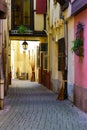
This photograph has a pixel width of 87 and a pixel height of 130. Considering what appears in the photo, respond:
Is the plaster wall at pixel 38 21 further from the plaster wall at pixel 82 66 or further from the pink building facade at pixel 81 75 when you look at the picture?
the plaster wall at pixel 82 66

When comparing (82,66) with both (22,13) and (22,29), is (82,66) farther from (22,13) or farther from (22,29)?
(22,13)

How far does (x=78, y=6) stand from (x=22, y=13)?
15115mm

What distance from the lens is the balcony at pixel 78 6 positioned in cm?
1417

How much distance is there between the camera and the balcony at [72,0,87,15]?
14.2 meters

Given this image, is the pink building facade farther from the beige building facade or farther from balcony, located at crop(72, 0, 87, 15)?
the beige building facade

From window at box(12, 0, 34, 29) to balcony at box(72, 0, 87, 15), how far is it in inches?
526

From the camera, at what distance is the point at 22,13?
30062 mm

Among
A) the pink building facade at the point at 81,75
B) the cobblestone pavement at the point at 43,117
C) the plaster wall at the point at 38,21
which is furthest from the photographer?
the plaster wall at the point at 38,21

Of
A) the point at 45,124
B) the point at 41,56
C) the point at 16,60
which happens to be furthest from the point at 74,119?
the point at 16,60

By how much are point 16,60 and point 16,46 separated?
6.00 feet

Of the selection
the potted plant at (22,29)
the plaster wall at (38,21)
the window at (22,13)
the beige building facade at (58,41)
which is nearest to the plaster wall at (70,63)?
the beige building facade at (58,41)

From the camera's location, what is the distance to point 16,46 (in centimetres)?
5247

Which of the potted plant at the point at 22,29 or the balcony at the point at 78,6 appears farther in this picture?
the potted plant at the point at 22,29

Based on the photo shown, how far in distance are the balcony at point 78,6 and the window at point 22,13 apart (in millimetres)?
13357
